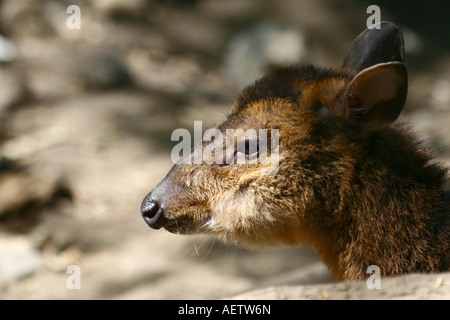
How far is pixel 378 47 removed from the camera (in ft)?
14.1

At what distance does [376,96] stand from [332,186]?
60 centimetres

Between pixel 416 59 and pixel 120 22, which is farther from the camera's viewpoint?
pixel 120 22

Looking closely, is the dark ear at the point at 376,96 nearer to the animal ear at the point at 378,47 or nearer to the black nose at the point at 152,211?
the animal ear at the point at 378,47

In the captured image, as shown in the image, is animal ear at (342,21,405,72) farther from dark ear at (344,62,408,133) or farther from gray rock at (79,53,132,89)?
gray rock at (79,53,132,89)

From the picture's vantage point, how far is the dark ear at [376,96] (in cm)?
353

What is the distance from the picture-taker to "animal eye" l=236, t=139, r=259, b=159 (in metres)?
3.95

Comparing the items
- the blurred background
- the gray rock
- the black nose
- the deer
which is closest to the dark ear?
the deer

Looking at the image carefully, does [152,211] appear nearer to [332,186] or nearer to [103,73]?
[332,186]

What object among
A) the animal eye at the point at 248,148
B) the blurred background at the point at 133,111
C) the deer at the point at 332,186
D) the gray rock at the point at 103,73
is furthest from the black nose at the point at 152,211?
the gray rock at the point at 103,73

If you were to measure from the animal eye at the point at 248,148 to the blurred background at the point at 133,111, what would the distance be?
2.05 feet

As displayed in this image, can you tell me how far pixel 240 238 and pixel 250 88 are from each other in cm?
106

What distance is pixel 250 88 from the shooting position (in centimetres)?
433
